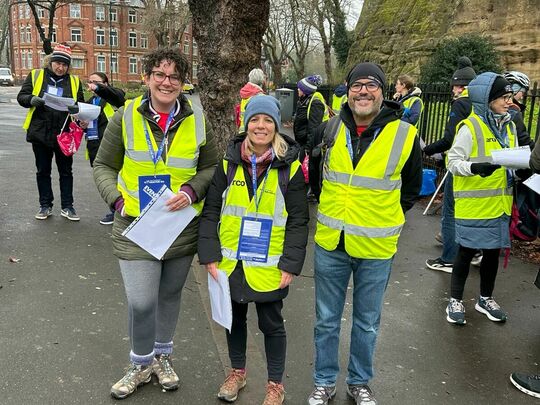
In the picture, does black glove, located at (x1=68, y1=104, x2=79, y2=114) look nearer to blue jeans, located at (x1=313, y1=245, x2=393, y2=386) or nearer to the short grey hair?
the short grey hair

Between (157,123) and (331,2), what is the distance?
91.5 ft

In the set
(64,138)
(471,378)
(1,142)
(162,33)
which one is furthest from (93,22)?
(471,378)

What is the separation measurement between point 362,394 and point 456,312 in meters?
1.58

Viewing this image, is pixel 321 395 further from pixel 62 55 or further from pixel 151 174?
pixel 62 55

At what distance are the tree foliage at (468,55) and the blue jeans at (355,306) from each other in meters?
13.8

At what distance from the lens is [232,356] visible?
3148mm

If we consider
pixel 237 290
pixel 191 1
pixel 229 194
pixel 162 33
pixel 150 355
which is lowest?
pixel 150 355

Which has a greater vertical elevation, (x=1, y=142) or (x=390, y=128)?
(x=390, y=128)

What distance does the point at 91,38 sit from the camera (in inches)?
2825

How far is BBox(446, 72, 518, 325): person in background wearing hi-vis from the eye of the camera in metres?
3.96

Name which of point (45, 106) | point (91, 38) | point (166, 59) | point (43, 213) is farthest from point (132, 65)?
point (166, 59)

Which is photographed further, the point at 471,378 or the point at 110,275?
the point at 110,275

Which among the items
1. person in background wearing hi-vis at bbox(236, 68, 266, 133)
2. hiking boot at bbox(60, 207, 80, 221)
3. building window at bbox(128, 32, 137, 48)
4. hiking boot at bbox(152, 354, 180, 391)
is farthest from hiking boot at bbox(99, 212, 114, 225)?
A: building window at bbox(128, 32, 137, 48)

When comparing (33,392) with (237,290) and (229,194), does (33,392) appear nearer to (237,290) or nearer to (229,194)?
(237,290)
